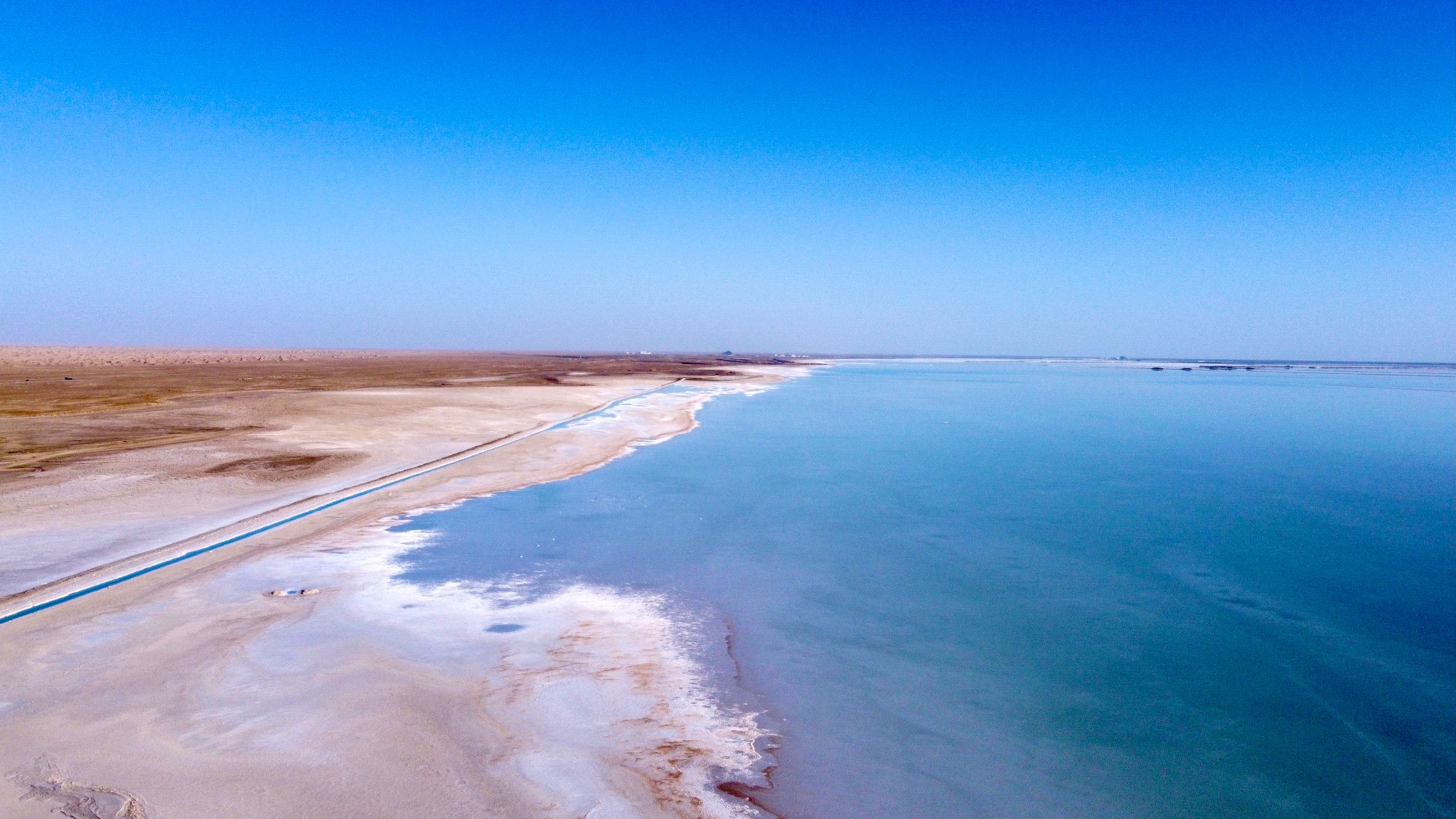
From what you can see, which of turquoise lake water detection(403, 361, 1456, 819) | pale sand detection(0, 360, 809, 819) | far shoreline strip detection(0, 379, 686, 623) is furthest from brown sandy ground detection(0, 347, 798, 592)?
turquoise lake water detection(403, 361, 1456, 819)

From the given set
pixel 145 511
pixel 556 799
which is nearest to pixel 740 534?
pixel 556 799

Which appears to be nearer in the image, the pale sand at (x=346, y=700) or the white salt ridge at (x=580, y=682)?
the pale sand at (x=346, y=700)

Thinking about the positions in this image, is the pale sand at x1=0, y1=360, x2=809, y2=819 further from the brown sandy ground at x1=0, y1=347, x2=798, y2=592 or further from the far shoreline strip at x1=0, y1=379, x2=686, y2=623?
the brown sandy ground at x1=0, y1=347, x2=798, y2=592

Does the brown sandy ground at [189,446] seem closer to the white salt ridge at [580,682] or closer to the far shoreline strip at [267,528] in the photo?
the far shoreline strip at [267,528]

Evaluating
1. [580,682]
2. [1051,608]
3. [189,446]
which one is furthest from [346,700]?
[189,446]

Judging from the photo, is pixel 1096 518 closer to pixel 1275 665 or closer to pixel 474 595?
pixel 1275 665

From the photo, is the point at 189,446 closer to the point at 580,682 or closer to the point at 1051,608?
the point at 580,682

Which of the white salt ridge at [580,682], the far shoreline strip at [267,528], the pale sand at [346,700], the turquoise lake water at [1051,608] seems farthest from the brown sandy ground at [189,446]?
the turquoise lake water at [1051,608]
